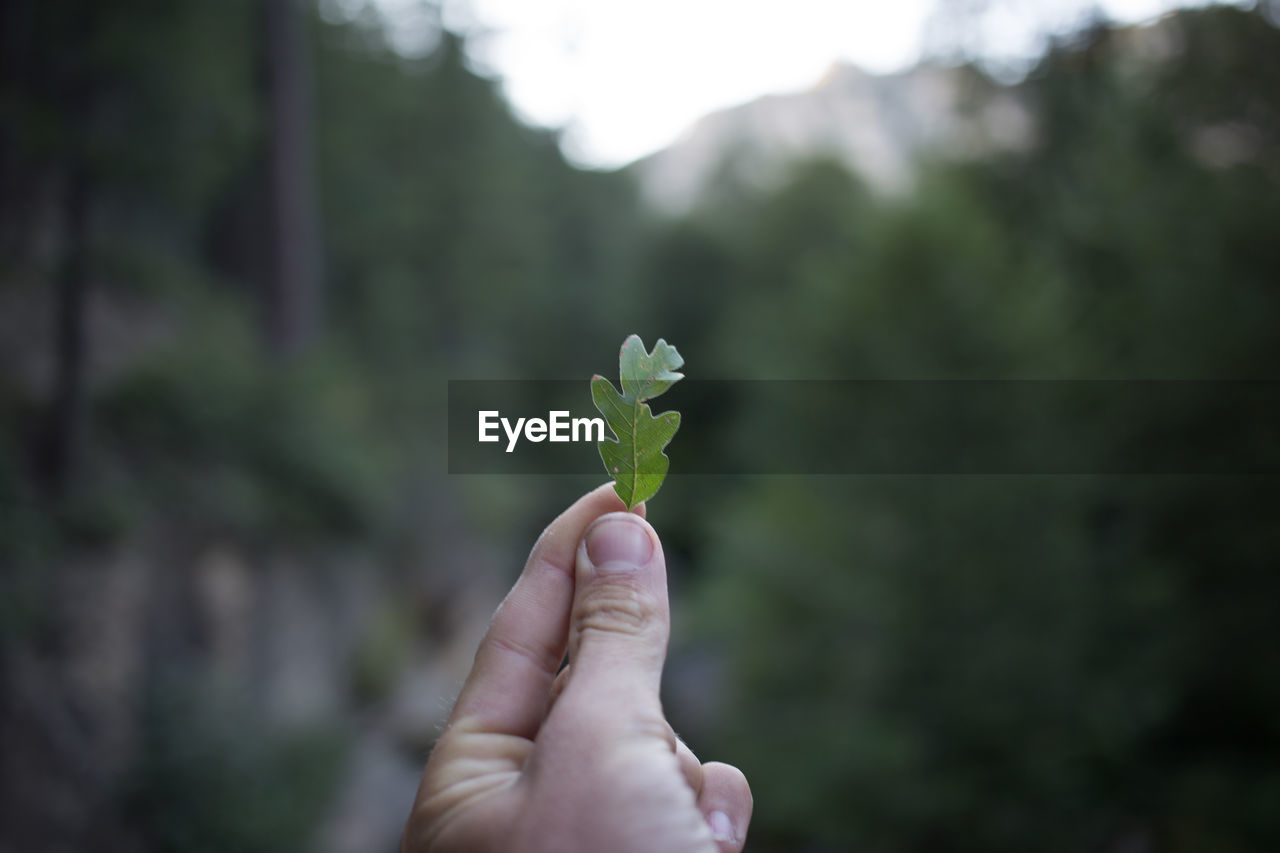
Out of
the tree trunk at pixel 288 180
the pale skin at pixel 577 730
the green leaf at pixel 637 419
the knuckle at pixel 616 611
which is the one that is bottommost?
the pale skin at pixel 577 730

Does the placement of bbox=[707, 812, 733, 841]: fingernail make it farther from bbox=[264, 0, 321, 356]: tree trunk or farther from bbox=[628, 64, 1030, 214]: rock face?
bbox=[628, 64, 1030, 214]: rock face

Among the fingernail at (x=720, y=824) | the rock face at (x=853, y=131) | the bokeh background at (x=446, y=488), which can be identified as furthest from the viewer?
the rock face at (x=853, y=131)

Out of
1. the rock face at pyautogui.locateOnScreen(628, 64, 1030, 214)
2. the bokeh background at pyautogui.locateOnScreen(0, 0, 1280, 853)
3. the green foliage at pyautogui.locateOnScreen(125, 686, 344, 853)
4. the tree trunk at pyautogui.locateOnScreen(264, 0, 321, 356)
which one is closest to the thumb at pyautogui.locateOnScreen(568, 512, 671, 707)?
the bokeh background at pyautogui.locateOnScreen(0, 0, 1280, 853)

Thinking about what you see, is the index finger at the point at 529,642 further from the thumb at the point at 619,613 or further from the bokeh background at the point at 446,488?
the bokeh background at the point at 446,488

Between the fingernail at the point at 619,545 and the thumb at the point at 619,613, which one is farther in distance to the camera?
the fingernail at the point at 619,545

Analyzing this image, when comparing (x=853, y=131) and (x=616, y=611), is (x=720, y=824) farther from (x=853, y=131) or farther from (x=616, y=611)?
(x=853, y=131)

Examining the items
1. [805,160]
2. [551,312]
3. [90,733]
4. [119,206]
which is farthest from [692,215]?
[90,733]

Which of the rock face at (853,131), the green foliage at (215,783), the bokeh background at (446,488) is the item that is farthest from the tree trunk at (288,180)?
the rock face at (853,131)
